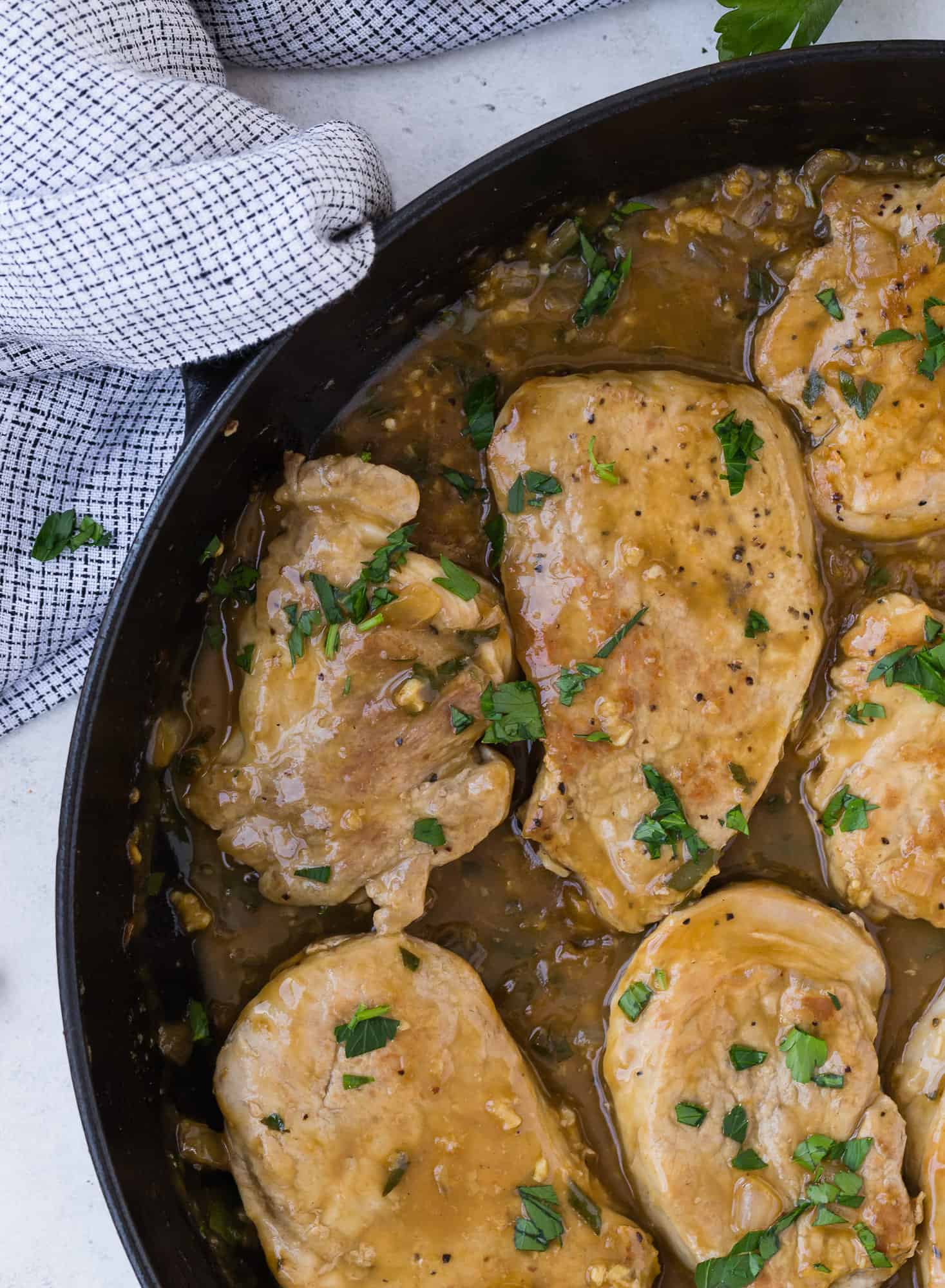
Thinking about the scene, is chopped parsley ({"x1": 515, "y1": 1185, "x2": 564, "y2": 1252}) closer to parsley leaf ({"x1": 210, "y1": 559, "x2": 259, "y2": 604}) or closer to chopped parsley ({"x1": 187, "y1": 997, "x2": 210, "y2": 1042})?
chopped parsley ({"x1": 187, "y1": 997, "x2": 210, "y2": 1042})

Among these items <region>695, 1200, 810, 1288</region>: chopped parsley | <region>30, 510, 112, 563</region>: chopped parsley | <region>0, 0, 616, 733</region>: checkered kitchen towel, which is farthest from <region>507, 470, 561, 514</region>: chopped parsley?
<region>695, 1200, 810, 1288</region>: chopped parsley

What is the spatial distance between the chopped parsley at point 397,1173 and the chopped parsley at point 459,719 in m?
0.95

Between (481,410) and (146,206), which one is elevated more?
(146,206)

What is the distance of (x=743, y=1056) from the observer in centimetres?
280

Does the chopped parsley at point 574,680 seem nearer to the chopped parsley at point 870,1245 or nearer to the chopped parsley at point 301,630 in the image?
the chopped parsley at point 301,630

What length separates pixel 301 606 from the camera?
2686 mm

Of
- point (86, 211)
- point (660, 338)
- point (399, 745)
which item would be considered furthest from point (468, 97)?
point (399, 745)

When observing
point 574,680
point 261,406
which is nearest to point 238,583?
point 261,406

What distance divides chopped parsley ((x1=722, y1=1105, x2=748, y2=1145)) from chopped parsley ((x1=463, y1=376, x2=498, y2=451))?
1.53 metres

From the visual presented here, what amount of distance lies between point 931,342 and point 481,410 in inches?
40.4

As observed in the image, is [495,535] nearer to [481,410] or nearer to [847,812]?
[481,410]

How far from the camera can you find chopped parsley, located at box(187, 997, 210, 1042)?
2.84m

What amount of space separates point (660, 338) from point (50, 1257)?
2661 millimetres

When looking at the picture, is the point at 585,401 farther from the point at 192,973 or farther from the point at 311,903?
the point at 192,973
